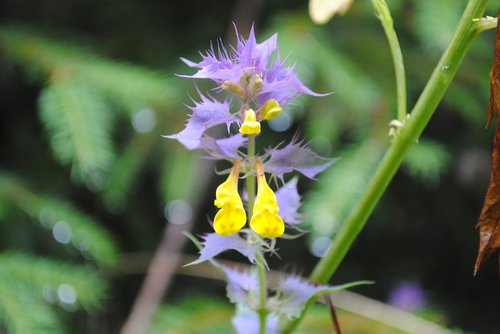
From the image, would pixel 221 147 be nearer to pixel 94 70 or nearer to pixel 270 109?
pixel 270 109

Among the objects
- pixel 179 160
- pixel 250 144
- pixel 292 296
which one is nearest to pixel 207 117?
pixel 250 144

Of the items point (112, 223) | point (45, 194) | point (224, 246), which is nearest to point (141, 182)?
point (112, 223)

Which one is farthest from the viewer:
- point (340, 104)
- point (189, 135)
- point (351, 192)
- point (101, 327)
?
point (101, 327)

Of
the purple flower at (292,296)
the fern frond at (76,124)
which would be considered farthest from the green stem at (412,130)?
the fern frond at (76,124)

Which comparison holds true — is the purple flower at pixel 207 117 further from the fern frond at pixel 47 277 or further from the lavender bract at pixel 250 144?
the fern frond at pixel 47 277

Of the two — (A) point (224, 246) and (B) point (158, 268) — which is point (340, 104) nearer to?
(B) point (158, 268)

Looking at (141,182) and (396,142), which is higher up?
(141,182)
